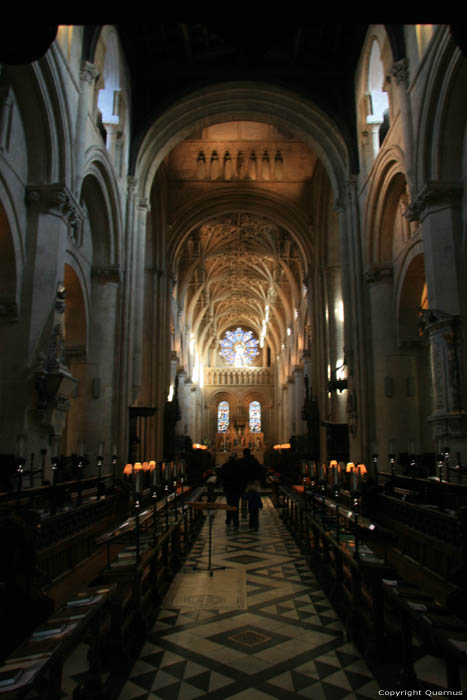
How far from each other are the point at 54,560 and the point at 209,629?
77.9 inches

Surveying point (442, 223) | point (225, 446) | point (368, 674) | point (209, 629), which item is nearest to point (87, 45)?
point (442, 223)

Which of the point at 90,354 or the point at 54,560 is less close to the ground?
the point at 90,354

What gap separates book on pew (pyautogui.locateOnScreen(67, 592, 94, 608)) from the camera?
3.30 metres

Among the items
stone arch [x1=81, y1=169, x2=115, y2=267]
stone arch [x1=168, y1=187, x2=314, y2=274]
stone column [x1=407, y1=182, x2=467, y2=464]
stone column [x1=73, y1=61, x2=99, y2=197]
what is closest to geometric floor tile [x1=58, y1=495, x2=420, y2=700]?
stone column [x1=407, y1=182, x2=467, y2=464]

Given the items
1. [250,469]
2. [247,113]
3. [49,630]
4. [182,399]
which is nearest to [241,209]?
[247,113]

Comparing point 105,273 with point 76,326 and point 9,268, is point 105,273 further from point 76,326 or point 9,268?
point 9,268

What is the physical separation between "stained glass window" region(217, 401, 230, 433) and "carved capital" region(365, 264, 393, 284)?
33318mm

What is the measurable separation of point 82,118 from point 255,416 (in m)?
37.2

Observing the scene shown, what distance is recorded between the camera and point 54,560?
5668 millimetres

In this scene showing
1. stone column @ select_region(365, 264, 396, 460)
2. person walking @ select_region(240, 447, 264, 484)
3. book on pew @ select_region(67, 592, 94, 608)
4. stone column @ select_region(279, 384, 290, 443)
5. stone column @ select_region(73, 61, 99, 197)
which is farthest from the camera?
stone column @ select_region(279, 384, 290, 443)

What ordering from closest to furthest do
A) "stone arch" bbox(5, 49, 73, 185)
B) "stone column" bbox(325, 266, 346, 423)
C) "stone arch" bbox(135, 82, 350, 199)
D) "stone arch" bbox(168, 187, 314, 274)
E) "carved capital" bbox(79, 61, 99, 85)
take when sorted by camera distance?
"stone arch" bbox(5, 49, 73, 185), "carved capital" bbox(79, 61, 99, 85), "stone arch" bbox(135, 82, 350, 199), "stone column" bbox(325, 266, 346, 423), "stone arch" bbox(168, 187, 314, 274)

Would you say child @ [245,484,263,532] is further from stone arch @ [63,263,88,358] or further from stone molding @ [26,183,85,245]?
stone molding @ [26,183,85,245]

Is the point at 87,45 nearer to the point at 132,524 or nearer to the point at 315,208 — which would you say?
the point at 132,524

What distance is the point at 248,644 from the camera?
4.40m
